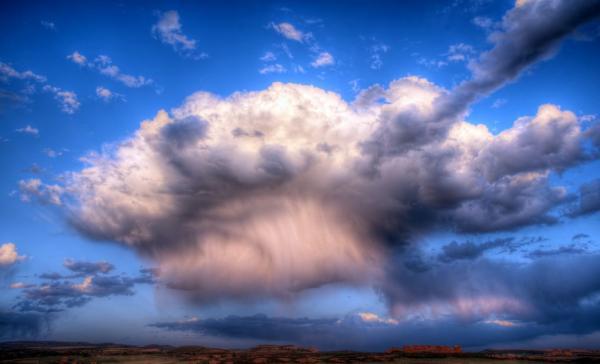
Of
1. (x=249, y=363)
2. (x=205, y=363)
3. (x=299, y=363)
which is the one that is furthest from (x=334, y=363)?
(x=205, y=363)

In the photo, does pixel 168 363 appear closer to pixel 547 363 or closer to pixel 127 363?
pixel 127 363

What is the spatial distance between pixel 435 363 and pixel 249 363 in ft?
217

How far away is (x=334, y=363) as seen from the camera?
149m

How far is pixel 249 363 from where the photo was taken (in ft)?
469

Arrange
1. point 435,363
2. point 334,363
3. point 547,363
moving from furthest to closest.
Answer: point 334,363, point 435,363, point 547,363

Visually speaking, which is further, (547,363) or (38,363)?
(38,363)

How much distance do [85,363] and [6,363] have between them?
37.8 m

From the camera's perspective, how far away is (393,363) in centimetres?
14300

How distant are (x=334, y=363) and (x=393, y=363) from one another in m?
21.9

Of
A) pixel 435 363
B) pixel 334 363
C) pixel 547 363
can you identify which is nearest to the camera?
pixel 547 363

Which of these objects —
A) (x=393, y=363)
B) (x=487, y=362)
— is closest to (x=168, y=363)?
(x=393, y=363)

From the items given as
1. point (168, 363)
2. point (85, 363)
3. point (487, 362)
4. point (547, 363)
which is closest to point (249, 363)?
point (168, 363)

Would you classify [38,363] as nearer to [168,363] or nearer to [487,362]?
[168,363]

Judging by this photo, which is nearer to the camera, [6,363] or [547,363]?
[547,363]
